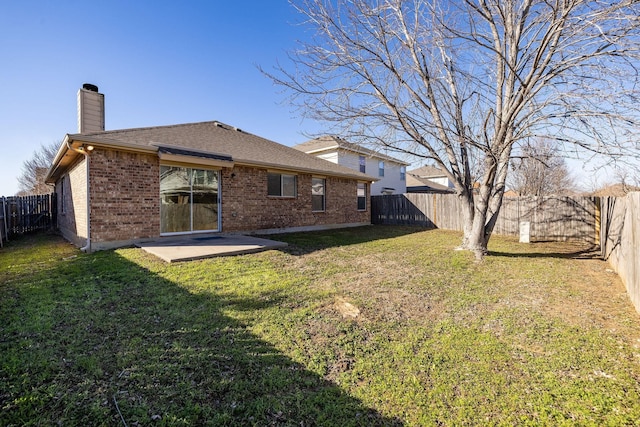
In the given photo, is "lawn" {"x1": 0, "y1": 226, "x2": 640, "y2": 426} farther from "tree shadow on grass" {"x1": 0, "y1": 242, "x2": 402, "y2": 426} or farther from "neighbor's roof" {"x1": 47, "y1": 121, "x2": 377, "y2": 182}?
"neighbor's roof" {"x1": 47, "y1": 121, "x2": 377, "y2": 182}

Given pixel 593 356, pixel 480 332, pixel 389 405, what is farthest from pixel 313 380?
pixel 593 356

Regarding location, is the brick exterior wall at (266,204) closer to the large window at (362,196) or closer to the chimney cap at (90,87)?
the large window at (362,196)

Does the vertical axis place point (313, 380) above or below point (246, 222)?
below

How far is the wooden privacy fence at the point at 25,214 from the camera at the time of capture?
34.0 feet

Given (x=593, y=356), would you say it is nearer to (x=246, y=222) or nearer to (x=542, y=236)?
(x=246, y=222)

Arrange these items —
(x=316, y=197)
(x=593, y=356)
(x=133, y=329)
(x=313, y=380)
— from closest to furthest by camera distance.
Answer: (x=313, y=380), (x=593, y=356), (x=133, y=329), (x=316, y=197)

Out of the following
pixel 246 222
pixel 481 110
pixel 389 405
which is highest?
pixel 481 110

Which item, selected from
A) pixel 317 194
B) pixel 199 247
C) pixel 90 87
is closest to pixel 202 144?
pixel 199 247

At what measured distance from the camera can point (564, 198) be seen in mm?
10891

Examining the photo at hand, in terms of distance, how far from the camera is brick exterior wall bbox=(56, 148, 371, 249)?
23.9 ft

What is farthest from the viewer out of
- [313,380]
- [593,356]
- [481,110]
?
[481,110]

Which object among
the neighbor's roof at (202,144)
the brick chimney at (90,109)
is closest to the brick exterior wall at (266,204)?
the neighbor's roof at (202,144)

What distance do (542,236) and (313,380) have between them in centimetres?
1256

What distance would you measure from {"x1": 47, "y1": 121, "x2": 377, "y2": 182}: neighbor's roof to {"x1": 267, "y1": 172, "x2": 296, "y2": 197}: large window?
1.56ft
